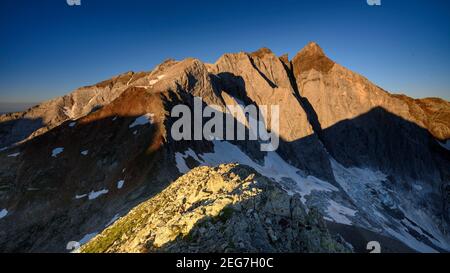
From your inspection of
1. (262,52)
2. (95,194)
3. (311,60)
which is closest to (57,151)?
(95,194)

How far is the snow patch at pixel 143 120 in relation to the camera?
63.8m

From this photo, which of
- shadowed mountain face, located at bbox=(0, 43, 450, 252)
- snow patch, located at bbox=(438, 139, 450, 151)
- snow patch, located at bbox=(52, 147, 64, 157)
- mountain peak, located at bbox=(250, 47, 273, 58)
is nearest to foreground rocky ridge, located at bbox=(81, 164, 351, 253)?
shadowed mountain face, located at bbox=(0, 43, 450, 252)

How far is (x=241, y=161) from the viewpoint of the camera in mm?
72062

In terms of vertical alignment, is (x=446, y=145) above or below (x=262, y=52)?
below

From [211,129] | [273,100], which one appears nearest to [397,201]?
[273,100]

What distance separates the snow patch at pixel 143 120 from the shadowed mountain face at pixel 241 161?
29 centimetres

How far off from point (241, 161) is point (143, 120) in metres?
19.9

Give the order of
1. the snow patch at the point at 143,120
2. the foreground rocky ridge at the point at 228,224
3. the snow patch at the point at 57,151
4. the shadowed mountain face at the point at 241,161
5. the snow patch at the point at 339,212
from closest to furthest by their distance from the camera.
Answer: the foreground rocky ridge at the point at 228,224 → the shadowed mountain face at the point at 241,161 → the snow patch at the point at 339,212 → the snow patch at the point at 143,120 → the snow patch at the point at 57,151


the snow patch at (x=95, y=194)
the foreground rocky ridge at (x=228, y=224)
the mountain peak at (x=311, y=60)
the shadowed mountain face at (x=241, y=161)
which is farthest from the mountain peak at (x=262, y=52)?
the foreground rocky ridge at (x=228, y=224)

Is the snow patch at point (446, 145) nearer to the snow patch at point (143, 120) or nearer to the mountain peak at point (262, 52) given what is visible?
the mountain peak at point (262, 52)

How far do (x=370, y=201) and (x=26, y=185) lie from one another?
71351 mm

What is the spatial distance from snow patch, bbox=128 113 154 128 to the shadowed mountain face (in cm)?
29

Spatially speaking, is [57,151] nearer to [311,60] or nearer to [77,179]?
[77,179]

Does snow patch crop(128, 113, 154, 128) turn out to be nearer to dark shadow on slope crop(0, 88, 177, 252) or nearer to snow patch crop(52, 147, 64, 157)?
dark shadow on slope crop(0, 88, 177, 252)
